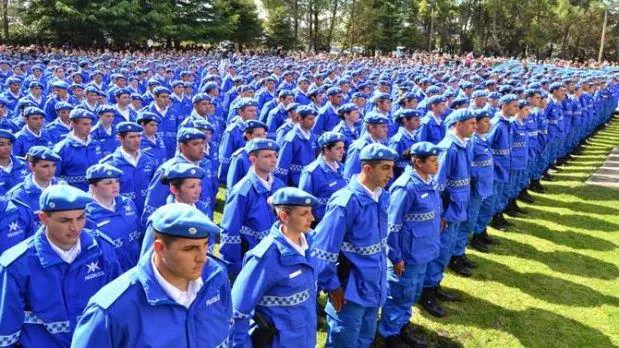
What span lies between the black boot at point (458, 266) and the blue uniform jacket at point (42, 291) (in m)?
5.28

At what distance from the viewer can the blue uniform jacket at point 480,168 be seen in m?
7.28

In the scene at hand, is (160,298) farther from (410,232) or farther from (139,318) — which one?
(410,232)

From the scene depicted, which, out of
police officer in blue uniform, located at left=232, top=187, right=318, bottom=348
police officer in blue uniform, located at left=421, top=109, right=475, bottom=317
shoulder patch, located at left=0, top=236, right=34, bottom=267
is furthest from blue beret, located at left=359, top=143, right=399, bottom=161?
shoulder patch, located at left=0, top=236, right=34, bottom=267

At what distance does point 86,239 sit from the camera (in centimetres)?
359

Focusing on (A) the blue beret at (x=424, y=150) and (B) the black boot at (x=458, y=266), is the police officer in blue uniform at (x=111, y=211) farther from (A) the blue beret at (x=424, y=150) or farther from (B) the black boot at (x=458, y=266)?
(B) the black boot at (x=458, y=266)

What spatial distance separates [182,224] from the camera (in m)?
2.41

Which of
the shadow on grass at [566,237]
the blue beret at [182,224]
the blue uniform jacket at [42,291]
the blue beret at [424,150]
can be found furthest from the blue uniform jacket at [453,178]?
the blue beret at [182,224]

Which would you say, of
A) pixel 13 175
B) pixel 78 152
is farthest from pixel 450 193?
pixel 13 175

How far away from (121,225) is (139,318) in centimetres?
250

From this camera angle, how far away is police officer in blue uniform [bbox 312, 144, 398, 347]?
4305mm

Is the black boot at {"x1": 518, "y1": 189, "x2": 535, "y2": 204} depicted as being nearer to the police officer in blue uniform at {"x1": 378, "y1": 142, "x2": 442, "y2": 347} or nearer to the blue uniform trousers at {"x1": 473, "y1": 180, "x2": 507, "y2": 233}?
the blue uniform trousers at {"x1": 473, "y1": 180, "x2": 507, "y2": 233}

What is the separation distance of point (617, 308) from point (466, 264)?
1.92 m

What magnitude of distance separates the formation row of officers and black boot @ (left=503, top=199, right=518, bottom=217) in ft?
5.45

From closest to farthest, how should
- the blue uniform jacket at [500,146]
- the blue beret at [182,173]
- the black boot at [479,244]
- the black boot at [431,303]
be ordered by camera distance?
the blue beret at [182,173] < the black boot at [431,303] < the black boot at [479,244] < the blue uniform jacket at [500,146]
